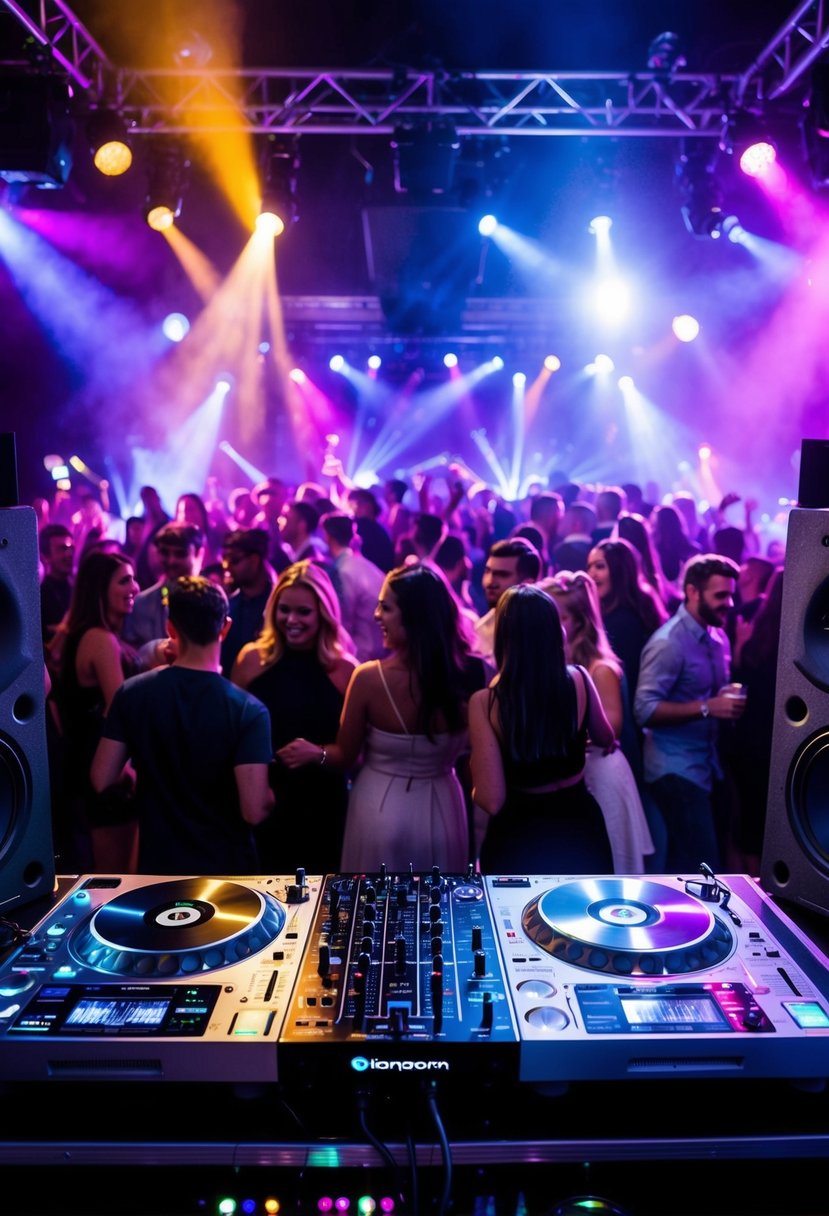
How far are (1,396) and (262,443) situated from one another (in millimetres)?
9854

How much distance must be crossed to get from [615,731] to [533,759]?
810mm

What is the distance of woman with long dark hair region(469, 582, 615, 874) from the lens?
2232mm

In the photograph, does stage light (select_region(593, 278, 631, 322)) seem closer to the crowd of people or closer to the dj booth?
the crowd of people

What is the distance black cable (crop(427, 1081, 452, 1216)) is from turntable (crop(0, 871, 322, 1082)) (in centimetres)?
19

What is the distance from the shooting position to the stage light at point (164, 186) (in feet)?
18.8

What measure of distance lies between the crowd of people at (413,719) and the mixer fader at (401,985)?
587mm

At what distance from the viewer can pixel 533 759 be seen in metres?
2.23

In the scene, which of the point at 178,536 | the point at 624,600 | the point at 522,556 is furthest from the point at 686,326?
the point at 178,536

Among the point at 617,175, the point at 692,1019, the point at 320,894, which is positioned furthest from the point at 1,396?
the point at 692,1019

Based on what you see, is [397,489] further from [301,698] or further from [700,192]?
[301,698]

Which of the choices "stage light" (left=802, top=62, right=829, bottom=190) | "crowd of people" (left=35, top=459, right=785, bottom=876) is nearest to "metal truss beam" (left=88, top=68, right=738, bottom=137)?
"stage light" (left=802, top=62, right=829, bottom=190)

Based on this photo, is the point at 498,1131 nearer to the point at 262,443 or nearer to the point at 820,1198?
the point at 820,1198

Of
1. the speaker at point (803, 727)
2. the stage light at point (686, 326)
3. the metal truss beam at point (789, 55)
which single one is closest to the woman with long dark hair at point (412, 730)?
the speaker at point (803, 727)

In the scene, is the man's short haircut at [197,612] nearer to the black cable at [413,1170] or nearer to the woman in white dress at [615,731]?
the woman in white dress at [615,731]
